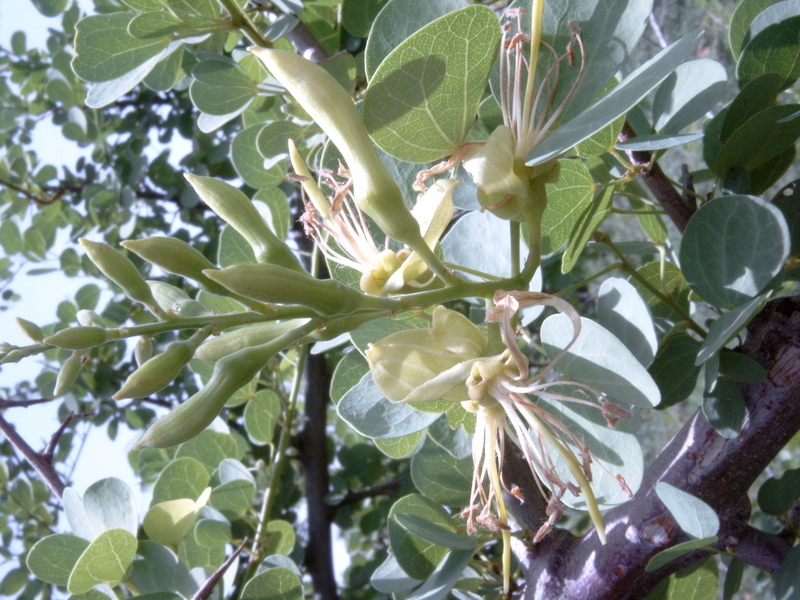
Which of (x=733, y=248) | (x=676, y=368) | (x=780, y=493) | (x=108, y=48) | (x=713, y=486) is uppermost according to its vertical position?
(x=108, y=48)

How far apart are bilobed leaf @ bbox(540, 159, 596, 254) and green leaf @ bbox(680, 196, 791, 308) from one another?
0.37 ft

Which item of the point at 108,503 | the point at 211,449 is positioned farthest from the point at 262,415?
the point at 108,503

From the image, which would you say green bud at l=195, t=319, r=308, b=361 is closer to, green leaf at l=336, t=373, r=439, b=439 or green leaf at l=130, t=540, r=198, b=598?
green leaf at l=336, t=373, r=439, b=439

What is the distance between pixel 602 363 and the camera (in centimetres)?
58

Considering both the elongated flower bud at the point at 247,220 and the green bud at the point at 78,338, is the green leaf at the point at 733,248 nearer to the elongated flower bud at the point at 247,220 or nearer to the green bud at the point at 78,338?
the elongated flower bud at the point at 247,220

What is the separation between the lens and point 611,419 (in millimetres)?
564

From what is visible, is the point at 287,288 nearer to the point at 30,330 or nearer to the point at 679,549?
the point at 30,330

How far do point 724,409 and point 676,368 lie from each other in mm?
79

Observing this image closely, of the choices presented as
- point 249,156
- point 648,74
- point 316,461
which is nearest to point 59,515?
point 316,461

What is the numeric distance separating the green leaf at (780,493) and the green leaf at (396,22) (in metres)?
0.74

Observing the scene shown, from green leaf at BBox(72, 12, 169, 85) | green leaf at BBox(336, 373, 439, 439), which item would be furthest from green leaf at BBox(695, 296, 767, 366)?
green leaf at BBox(72, 12, 169, 85)

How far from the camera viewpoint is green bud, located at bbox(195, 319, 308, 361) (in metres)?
0.53

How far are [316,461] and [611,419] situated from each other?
1270 millimetres

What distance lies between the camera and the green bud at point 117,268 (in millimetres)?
490
